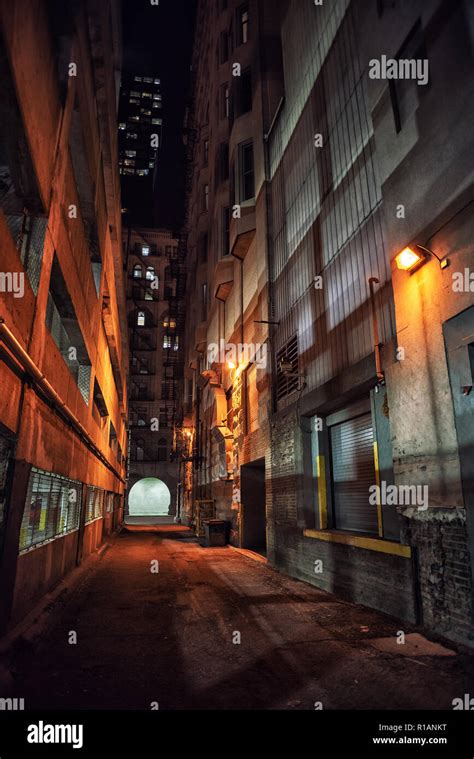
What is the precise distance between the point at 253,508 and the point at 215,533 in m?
2.54

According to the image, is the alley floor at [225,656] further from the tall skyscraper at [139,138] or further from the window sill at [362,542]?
the tall skyscraper at [139,138]

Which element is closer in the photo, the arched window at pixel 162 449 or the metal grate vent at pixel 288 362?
the metal grate vent at pixel 288 362

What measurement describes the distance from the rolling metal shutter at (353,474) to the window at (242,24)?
18.0 m

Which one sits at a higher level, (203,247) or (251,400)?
(203,247)

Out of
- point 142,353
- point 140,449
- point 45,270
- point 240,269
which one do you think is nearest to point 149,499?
point 140,449

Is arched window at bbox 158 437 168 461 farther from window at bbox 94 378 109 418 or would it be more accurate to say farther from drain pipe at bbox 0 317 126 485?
drain pipe at bbox 0 317 126 485

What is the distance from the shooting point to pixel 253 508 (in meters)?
15.7

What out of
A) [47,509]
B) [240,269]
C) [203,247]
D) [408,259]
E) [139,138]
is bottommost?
[47,509]

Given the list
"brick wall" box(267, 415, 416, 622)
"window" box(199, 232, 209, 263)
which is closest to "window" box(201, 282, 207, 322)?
"window" box(199, 232, 209, 263)

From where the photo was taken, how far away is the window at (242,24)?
17.8 m

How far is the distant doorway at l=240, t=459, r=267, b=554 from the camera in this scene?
1532 centimetres

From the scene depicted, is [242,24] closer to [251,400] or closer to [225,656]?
[251,400]

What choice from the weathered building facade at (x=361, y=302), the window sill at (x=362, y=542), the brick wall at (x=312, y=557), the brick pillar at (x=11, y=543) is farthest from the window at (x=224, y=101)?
the brick pillar at (x=11, y=543)

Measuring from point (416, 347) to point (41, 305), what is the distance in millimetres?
5656
